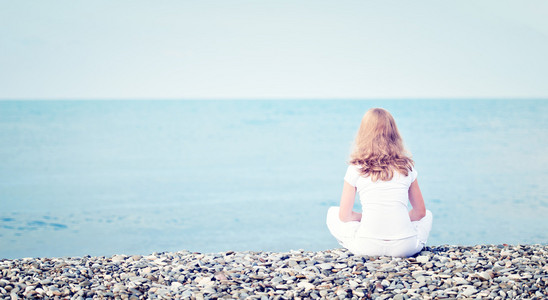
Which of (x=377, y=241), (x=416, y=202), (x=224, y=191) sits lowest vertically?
(x=224, y=191)

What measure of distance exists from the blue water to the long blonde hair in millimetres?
2364

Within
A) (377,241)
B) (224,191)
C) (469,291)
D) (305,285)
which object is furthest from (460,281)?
(224,191)

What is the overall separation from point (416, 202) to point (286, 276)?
3.73ft

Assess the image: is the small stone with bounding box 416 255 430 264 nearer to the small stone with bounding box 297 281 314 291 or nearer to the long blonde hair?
the long blonde hair

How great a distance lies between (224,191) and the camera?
11555mm

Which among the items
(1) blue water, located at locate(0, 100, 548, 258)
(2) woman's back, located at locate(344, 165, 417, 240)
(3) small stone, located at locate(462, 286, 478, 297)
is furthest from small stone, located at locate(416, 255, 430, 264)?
(1) blue water, located at locate(0, 100, 548, 258)

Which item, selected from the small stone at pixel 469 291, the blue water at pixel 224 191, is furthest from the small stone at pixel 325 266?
the blue water at pixel 224 191

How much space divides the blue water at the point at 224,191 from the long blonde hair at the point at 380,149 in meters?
2.36

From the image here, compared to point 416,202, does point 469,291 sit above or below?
below

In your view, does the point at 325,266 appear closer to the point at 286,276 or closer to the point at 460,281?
the point at 286,276

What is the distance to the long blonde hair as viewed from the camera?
358 centimetres

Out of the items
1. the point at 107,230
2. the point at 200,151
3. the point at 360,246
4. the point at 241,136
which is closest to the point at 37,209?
the point at 107,230

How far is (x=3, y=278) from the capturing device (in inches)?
136

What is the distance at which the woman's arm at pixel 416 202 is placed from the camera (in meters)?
3.72
